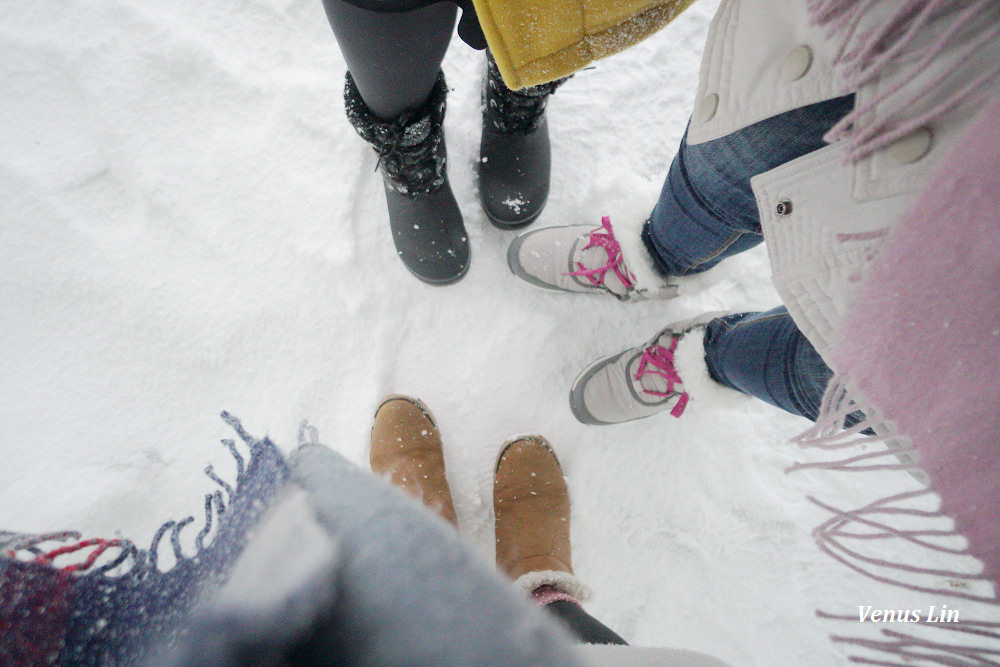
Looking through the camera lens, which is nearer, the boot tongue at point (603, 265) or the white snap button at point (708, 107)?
the white snap button at point (708, 107)

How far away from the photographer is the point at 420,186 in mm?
862

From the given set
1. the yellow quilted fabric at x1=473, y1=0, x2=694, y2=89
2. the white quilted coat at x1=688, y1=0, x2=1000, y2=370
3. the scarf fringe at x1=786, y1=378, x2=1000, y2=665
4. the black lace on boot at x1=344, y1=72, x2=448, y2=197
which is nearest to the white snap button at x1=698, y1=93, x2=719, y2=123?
the white quilted coat at x1=688, y1=0, x2=1000, y2=370

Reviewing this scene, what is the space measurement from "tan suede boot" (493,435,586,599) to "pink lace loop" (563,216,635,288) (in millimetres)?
340

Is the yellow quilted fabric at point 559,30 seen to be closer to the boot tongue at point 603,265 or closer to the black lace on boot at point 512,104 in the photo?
the black lace on boot at point 512,104

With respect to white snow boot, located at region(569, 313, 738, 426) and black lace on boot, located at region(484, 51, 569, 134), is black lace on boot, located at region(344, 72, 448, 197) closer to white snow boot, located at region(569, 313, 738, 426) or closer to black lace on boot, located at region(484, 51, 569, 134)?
black lace on boot, located at region(484, 51, 569, 134)

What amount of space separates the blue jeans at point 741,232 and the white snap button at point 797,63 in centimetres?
5

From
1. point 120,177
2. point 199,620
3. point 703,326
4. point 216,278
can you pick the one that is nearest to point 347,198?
point 216,278

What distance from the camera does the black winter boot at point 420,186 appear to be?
0.72 metres

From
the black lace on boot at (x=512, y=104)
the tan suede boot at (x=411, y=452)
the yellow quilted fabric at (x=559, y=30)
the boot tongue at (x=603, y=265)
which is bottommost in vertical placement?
the tan suede boot at (x=411, y=452)

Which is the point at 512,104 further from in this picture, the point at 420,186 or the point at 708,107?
the point at 708,107

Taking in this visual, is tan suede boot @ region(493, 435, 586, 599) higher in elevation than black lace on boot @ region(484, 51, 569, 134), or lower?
lower

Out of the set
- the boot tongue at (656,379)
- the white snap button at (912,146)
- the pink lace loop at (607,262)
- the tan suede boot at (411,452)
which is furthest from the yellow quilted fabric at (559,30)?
the tan suede boot at (411,452)

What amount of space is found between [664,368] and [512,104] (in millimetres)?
535

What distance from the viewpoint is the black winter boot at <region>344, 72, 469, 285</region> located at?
2.37 ft
